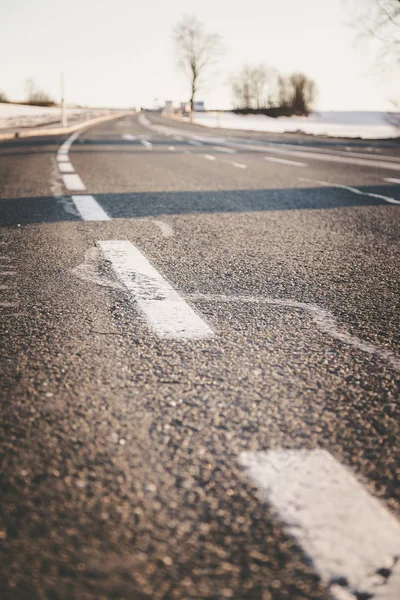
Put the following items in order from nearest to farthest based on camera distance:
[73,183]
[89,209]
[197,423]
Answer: [197,423] → [89,209] → [73,183]

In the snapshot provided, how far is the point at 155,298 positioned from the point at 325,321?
2.40ft

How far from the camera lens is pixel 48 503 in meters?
1.02

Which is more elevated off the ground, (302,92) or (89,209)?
(302,92)

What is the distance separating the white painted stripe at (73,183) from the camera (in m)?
5.88

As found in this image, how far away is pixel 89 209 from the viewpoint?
4.60m

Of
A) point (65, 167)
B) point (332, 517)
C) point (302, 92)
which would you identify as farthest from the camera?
point (302, 92)

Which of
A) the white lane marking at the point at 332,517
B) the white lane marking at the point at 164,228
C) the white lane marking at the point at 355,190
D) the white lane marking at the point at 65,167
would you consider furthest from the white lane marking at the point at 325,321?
the white lane marking at the point at 65,167

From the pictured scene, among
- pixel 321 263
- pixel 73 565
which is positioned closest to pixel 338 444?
pixel 73 565

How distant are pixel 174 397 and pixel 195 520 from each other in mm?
484

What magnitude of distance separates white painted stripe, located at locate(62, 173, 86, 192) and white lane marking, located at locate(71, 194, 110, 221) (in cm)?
50

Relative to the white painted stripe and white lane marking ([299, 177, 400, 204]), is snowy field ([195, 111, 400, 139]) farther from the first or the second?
the white painted stripe

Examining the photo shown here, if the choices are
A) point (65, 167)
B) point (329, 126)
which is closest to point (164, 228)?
point (65, 167)

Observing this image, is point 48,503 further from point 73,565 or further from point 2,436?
point 2,436

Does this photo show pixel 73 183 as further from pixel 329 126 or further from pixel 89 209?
pixel 329 126
